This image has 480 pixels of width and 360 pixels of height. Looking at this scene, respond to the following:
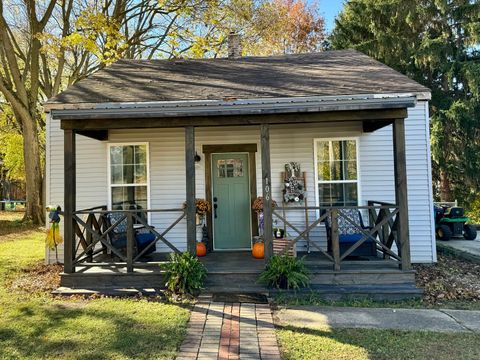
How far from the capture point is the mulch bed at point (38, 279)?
5.82 metres

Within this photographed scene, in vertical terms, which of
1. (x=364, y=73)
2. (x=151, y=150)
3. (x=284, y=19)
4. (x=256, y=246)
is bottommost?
(x=256, y=246)

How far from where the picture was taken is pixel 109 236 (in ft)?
21.2

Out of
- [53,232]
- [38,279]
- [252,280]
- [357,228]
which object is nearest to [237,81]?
[357,228]

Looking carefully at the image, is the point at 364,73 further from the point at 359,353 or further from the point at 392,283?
the point at 359,353

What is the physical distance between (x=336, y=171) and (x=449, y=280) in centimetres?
276

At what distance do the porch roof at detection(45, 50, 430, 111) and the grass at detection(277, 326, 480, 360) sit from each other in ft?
10.9

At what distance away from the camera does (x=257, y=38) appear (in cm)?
1645

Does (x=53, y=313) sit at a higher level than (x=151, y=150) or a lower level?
lower

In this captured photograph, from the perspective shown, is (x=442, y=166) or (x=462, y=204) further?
(x=462, y=204)

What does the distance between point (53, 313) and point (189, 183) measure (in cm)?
253

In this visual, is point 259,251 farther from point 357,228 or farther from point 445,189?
point 445,189

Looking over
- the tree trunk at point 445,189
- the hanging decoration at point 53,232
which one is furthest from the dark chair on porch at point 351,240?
the tree trunk at point 445,189

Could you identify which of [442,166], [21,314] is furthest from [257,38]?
[21,314]

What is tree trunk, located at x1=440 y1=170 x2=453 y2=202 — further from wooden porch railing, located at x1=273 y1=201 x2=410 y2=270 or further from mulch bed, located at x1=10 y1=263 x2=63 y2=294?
mulch bed, located at x1=10 y1=263 x2=63 y2=294
